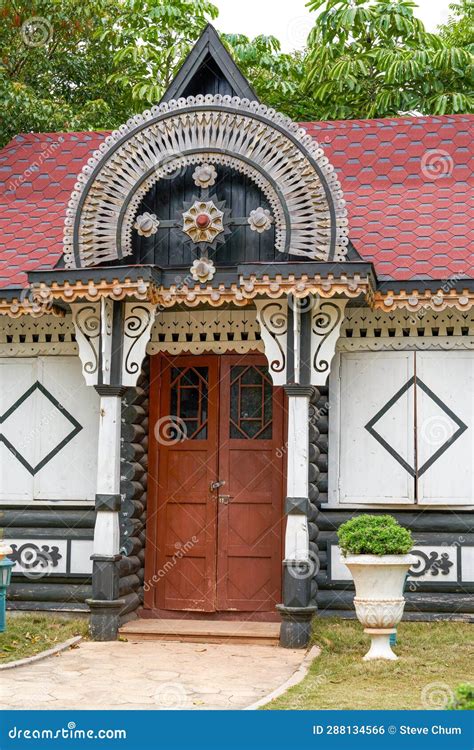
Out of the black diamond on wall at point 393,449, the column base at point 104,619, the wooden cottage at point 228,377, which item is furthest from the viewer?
the black diamond on wall at point 393,449

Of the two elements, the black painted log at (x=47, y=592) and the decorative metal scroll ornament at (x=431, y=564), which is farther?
the black painted log at (x=47, y=592)

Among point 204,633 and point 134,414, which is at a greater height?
point 134,414

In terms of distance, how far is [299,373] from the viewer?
31.7 ft

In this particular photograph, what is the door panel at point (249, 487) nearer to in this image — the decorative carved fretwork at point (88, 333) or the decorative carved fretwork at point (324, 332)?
the decorative carved fretwork at point (324, 332)

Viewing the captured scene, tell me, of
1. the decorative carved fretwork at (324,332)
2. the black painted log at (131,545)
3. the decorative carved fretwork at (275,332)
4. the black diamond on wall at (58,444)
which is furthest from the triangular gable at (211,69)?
the black painted log at (131,545)

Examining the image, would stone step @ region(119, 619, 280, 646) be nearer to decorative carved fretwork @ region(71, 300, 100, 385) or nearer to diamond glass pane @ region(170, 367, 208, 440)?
diamond glass pane @ region(170, 367, 208, 440)

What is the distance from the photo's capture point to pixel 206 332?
35.7ft

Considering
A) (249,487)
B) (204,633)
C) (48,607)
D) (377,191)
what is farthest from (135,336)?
(377,191)

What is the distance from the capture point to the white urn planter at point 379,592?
847 centimetres

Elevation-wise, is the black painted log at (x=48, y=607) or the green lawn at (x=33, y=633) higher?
the black painted log at (x=48, y=607)

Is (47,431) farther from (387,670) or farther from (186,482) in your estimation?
(387,670)

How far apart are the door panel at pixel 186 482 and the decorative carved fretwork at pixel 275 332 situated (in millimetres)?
1342

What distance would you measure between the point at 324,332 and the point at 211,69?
Result: 138 inches

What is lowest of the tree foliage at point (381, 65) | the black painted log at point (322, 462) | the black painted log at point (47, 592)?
the black painted log at point (47, 592)
